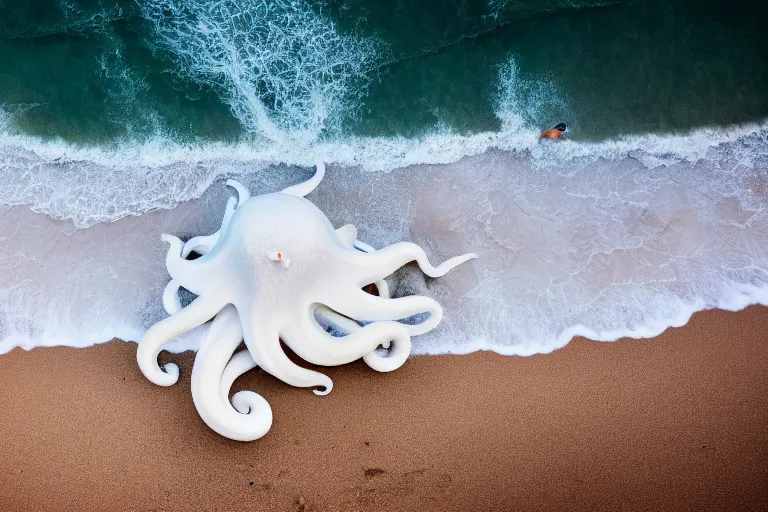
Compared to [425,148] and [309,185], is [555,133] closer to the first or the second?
[425,148]

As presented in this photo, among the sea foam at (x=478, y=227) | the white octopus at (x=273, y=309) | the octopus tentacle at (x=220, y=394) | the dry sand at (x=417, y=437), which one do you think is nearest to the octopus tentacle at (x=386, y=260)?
the white octopus at (x=273, y=309)

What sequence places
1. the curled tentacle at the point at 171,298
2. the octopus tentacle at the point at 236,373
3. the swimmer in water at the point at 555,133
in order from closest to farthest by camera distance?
the octopus tentacle at the point at 236,373 → the curled tentacle at the point at 171,298 → the swimmer in water at the point at 555,133

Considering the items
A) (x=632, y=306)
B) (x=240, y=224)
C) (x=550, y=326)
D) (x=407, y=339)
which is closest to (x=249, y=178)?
(x=240, y=224)

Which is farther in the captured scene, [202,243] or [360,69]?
[360,69]

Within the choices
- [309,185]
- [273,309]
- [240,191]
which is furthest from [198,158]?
[273,309]

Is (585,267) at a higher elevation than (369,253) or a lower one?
higher

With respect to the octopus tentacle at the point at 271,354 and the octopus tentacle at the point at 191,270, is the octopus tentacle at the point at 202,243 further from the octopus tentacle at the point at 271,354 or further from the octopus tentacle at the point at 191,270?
the octopus tentacle at the point at 271,354

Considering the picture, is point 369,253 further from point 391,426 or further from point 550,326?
point 550,326
